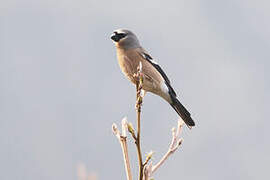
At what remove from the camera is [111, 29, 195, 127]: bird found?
457cm

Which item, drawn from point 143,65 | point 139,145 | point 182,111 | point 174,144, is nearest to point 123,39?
point 143,65

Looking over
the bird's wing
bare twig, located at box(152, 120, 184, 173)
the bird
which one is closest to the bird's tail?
the bird

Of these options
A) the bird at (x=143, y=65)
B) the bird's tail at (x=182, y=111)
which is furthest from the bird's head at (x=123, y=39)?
the bird's tail at (x=182, y=111)

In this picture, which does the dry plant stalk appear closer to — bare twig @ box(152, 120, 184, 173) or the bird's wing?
bare twig @ box(152, 120, 184, 173)

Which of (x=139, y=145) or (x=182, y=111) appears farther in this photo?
(x=182, y=111)

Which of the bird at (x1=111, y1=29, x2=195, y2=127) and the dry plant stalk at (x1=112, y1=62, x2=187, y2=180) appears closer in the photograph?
the dry plant stalk at (x1=112, y1=62, x2=187, y2=180)

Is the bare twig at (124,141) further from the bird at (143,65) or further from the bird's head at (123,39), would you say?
the bird's head at (123,39)

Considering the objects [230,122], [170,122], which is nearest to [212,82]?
[230,122]

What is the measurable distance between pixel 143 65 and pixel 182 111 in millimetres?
385

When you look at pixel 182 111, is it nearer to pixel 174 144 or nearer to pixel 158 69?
pixel 158 69

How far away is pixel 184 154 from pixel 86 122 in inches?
271

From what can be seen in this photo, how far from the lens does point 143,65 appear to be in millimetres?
4586

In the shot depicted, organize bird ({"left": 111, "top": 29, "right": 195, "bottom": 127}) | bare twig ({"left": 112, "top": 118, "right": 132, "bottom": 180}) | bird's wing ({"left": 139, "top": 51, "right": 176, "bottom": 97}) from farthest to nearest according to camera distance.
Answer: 1. bird's wing ({"left": 139, "top": 51, "right": 176, "bottom": 97})
2. bird ({"left": 111, "top": 29, "right": 195, "bottom": 127})
3. bare twig ({"left": 112, "top": 118, "right": 132, "bottom": 180})

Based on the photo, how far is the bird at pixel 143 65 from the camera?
457cm
